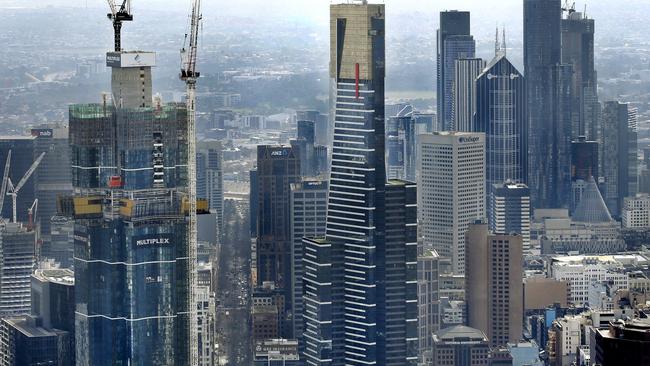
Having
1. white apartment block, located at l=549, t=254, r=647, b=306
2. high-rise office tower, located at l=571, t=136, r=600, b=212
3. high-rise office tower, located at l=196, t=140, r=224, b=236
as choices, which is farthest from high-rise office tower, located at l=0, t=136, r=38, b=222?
high-rise office tower, located at l=571, t=136, r=600, b=212

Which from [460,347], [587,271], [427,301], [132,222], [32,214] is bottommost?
[460,347]

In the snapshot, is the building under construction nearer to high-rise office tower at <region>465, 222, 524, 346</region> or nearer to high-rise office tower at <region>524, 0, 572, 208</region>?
high-rise office tower at <region>465, 222, 524, 346</region>

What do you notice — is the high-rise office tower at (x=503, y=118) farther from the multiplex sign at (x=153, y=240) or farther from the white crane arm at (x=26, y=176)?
the multiplex sign at (x=153, y=240)

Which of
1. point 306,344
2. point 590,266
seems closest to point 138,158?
point 306,344

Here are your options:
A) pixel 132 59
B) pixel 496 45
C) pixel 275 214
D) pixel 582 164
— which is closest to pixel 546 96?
pixel 582 164

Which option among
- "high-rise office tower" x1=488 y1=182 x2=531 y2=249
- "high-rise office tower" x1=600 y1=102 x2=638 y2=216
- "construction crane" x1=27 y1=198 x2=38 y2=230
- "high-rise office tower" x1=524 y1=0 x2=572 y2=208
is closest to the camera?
"construction crane" x1=27 y1=198 x2=38 y2=230

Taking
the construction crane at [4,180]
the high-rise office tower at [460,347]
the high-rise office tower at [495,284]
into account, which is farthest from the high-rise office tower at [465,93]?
the construction crane at [4,180]

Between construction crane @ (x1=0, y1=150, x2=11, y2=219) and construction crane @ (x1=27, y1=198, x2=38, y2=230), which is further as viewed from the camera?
construction crane @ (x1=0, y1=150, x2=11, y2=219)

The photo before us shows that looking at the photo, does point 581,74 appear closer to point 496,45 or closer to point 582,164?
point 582,164
